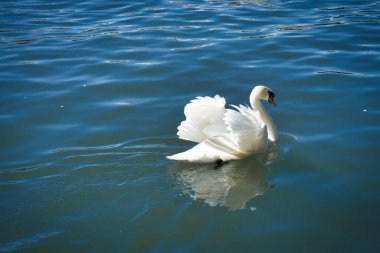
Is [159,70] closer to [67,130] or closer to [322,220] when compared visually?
[67,130]

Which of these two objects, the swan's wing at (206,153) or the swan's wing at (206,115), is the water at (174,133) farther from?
the swan's wing at (206,115)

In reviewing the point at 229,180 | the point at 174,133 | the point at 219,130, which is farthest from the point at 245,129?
the point at 174,133

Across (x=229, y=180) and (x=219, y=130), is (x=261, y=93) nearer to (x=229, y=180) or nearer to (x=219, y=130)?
(x=219, y=130)

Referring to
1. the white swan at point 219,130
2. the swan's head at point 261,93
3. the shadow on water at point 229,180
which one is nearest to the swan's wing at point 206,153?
the white swan at point 219,130

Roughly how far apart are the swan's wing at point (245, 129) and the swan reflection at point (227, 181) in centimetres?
23

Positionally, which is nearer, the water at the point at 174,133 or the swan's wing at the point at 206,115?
the water at the point at 174,133

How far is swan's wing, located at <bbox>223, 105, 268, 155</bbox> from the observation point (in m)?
5.89

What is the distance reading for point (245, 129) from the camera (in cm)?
601

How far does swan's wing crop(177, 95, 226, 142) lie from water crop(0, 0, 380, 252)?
1.60ft

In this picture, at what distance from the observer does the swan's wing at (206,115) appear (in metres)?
6.04

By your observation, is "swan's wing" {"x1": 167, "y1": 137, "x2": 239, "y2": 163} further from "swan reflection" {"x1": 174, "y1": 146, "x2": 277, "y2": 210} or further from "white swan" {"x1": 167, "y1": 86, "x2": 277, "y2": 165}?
"swan reflection" {"x1": 174, "y1": 146, "x2": 277, "y2": 210}

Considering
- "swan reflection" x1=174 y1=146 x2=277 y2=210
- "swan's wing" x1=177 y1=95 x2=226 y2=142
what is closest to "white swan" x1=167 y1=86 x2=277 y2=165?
"swan's wing" x1=177 y1=95 x2=226 y2=142

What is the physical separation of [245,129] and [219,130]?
321 mm

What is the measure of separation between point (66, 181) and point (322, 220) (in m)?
2.88
